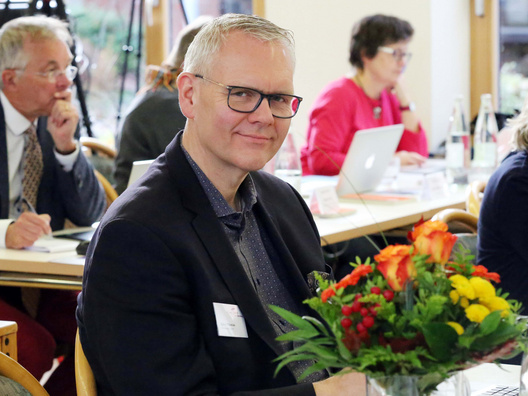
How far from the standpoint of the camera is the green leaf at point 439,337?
96cm

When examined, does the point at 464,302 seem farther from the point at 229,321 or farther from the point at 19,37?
the point at 19,37

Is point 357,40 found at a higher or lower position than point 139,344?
higher

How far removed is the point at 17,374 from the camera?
1.49 m

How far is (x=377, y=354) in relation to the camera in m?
0.96

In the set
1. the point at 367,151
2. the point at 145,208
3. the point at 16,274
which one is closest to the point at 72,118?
the point at 16,274

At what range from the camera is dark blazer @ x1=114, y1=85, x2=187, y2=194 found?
11.5ft

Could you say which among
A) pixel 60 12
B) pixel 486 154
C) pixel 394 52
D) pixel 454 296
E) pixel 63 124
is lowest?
pixel 486 154

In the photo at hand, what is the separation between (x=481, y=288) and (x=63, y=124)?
7.63ft

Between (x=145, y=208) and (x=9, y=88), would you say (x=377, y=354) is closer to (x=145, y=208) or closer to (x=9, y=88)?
(x=145, y=208)

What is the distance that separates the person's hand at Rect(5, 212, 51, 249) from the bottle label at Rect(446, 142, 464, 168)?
2266mm

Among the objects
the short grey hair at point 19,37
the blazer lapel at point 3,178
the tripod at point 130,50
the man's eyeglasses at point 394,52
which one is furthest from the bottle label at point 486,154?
the tripod at point 130,50

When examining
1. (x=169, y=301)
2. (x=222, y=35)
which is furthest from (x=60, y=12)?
(x=169, y=301)

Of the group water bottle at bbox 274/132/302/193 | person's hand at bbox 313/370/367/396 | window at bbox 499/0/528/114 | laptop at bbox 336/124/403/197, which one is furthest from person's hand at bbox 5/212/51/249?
window at bbox 499/0/528/114

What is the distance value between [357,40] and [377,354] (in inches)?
154
